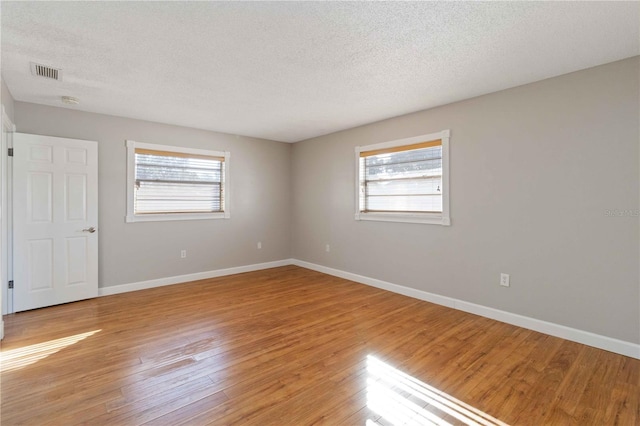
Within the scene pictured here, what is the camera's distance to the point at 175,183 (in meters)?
4.85

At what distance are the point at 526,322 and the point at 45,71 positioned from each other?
5.29 metres

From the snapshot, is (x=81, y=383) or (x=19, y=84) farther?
(x=19, y=84)

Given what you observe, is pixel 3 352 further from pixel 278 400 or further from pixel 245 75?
pixel 245 75

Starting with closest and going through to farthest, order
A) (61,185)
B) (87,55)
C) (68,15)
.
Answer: (68,15)
(87,55)
(61,185)

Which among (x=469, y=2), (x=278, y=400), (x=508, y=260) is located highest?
(x=469, y=2)

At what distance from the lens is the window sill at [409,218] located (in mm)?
3824

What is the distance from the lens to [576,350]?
2645mm

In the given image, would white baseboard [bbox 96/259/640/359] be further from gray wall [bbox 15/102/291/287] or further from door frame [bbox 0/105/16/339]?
door frame [bbox 0/105/16/339]

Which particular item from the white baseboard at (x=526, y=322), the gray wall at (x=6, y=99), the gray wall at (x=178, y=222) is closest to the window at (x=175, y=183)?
the gray wall at (x=178, y=222)

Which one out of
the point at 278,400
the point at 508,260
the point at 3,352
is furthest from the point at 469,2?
the point at 3,352

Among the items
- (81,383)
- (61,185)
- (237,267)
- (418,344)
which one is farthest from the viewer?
(237,267)

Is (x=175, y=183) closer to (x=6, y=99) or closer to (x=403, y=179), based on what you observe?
(x=6, y=99)

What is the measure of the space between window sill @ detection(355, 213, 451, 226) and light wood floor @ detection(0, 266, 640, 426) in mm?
1084

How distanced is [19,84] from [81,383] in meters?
3.05
